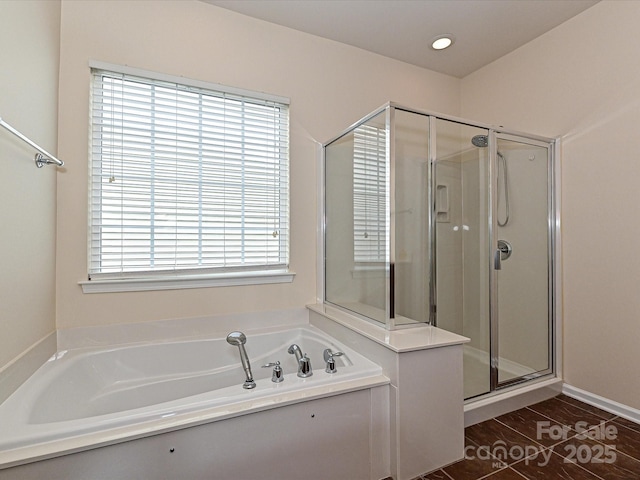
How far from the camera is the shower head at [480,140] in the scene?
84.6 inches

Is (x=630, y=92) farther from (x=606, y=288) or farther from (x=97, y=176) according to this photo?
(x=97, y=176)

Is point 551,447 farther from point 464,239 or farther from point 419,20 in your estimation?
point 419,20

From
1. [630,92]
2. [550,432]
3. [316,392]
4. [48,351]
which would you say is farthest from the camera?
[630,92]

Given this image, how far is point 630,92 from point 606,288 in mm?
1194

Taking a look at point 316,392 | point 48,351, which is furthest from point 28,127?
Answer: point 316,392

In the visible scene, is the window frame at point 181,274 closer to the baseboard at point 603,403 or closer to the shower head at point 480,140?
the shower head at point 480,140

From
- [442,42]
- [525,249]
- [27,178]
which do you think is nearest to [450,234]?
[525,249]

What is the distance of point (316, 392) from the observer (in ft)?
4.47

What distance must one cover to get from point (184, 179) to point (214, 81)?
684 mm

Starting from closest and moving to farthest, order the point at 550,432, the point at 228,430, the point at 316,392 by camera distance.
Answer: the point at 228,430
the point at 316,392
the point at 550,432

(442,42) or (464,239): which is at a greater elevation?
(442,42)

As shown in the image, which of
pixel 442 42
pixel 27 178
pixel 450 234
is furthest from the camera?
pixel 442 42

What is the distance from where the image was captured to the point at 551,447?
5.45 feet

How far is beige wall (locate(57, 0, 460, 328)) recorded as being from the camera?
1795mm
